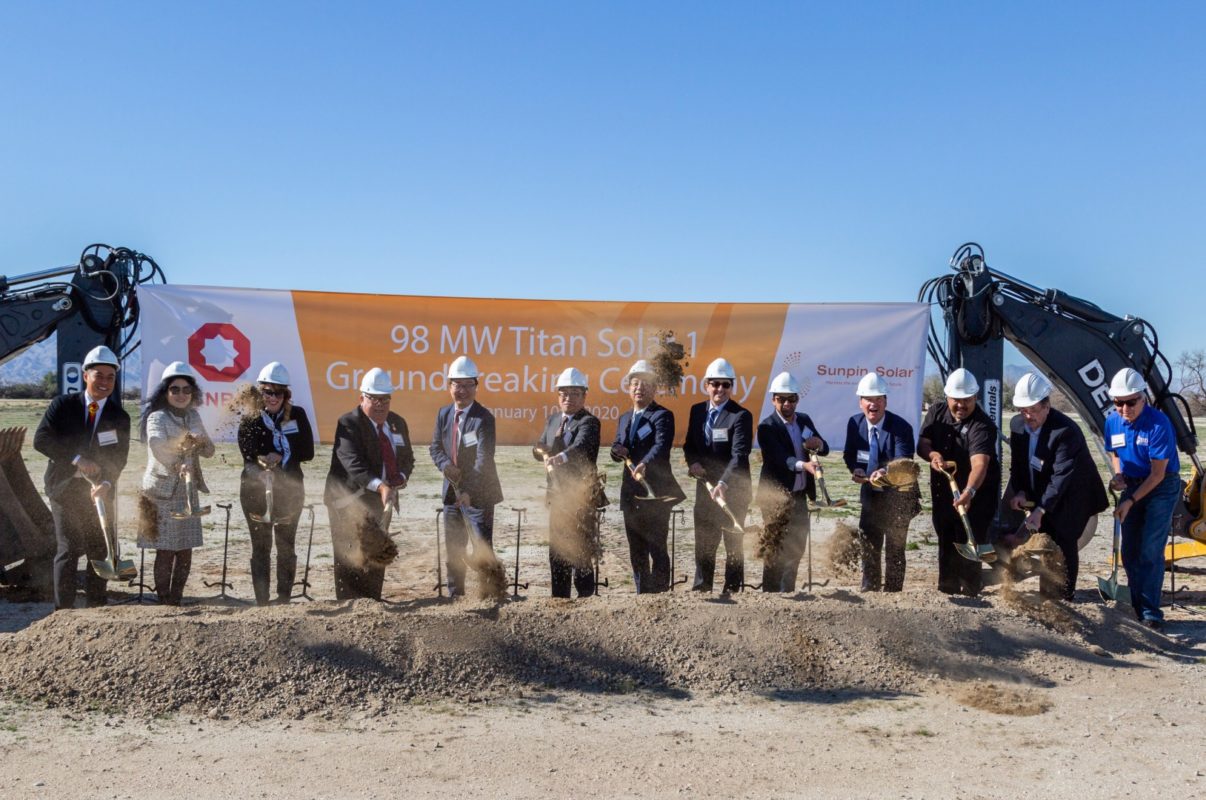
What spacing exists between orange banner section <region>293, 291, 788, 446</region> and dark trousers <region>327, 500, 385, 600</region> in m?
1.85

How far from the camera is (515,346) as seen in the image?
871 centimetres

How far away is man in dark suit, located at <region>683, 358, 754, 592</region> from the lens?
7188 millimetres

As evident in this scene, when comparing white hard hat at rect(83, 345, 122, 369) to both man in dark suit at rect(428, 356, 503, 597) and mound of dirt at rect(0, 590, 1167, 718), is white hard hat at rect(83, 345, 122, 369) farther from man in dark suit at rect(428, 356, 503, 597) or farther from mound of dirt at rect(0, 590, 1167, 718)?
man in dark suit at rect(428, 356, 503, 597)

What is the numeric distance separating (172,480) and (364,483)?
1.32m

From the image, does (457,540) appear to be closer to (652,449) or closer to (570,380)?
(570,380)

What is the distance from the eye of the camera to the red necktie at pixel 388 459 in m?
6.95

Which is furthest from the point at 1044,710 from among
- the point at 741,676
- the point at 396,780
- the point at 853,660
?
the point at 396,780

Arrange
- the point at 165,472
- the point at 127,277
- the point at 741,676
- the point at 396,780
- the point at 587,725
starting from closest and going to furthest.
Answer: the point at 396,780 → the point at 587,725 → the point at 741,676 → the point at 165,472 → the point at 127,277

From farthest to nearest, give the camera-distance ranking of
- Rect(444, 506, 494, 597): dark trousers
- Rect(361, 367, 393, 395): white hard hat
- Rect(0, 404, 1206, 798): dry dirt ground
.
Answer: Rect(444, 506, 494, 597): dark trousers
Rect(361, 367, 393, 395): white hard hat
Rect(0, 404, 1206, 798): dry dirt ground

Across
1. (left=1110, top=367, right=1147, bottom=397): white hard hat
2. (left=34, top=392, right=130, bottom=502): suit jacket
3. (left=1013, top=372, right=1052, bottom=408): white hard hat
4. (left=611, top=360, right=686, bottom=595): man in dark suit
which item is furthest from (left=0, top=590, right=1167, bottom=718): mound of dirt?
(left=1110, top=367, right=1147, bottom=397): white hard hat

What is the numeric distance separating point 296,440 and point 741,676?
137 inches

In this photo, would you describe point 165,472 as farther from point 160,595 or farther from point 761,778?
point 761,778

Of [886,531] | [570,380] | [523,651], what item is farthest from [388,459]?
[886,531]

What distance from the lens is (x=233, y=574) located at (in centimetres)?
894
